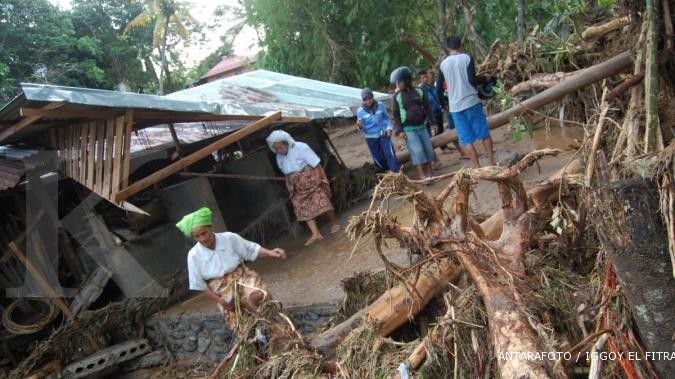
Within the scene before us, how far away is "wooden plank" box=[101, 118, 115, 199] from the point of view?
4.73 meters

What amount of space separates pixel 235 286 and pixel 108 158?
1.92 metres

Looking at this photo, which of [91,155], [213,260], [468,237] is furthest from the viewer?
[91,155]

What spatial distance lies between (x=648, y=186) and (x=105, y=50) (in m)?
22.8

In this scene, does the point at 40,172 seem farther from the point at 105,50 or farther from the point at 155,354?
the point at 105,50

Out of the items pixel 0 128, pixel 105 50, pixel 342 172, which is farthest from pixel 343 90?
pixel 105 50

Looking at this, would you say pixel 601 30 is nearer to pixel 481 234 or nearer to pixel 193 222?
pixel 481 234

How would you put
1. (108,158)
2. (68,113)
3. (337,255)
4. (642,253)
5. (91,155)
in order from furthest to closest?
(337,255) → (91,155) → (108,158) → (68,113) → (642,253)

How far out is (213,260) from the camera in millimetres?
4352

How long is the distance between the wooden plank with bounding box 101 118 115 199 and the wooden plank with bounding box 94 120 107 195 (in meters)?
0.05

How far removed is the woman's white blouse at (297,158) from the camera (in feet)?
21.3

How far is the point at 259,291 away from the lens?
4.26 meters

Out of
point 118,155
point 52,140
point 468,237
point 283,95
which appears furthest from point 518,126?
point 52,140

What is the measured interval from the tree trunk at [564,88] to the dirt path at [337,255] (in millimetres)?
411

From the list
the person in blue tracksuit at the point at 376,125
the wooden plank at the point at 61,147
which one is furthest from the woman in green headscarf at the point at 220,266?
the person in blue tracksuit at the point at 376,125
